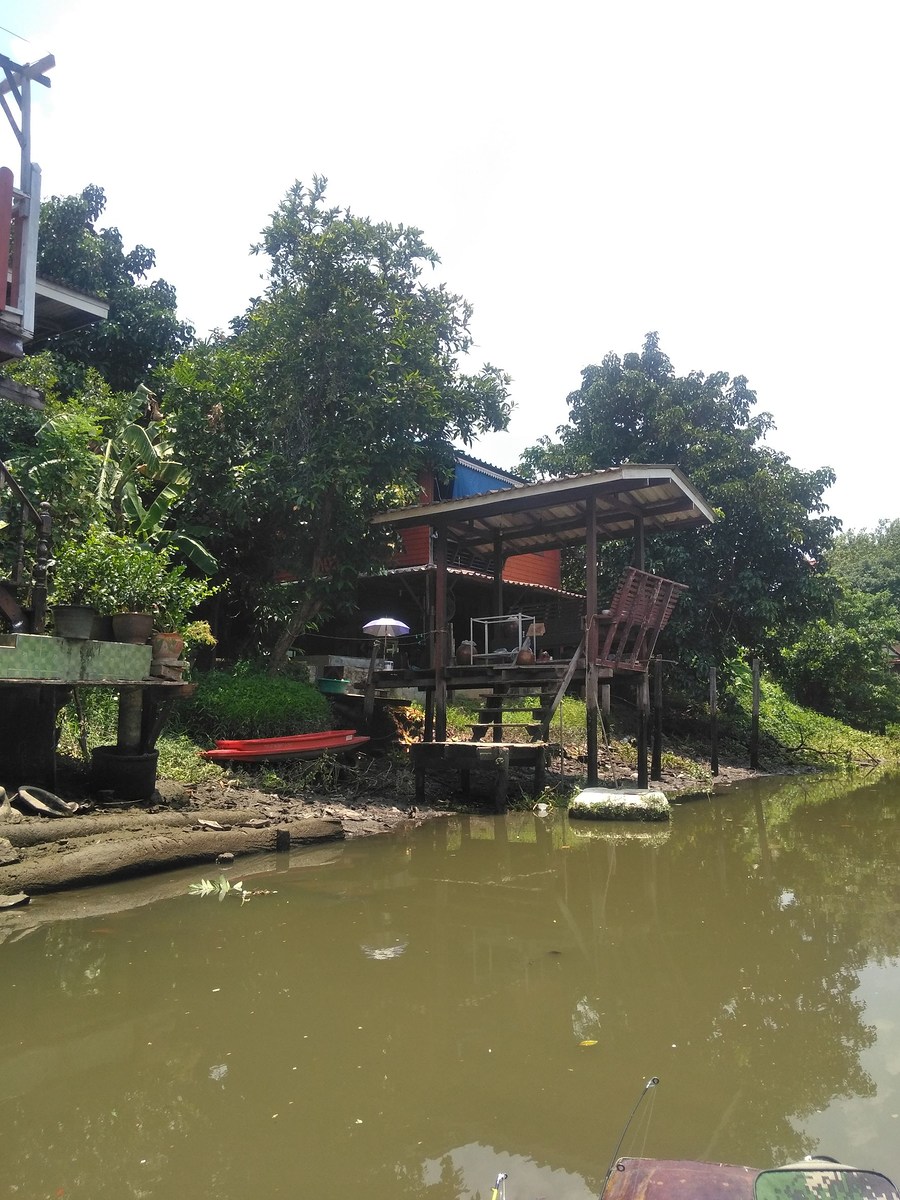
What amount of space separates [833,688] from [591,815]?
1804 cm

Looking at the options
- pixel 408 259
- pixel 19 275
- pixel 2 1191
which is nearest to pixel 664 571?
pixel 408 259

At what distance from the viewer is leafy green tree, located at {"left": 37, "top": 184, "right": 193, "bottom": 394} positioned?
17953 millimetres

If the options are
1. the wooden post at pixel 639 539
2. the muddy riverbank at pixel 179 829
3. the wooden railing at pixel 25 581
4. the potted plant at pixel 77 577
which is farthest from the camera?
the wooden post at pixel 639 539

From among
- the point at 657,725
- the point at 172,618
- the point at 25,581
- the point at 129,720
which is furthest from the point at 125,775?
the point at 657,725

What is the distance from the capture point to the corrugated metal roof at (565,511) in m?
11.2

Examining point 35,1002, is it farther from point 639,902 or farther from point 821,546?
point 821,546

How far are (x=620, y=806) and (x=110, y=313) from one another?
15416 millimetres

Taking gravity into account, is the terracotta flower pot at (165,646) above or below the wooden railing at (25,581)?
below

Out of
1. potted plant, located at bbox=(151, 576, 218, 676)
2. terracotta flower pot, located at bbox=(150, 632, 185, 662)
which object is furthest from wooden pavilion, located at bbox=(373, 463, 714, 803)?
terracotta flower pot, located at bbox=(150, 632, 185, 662)

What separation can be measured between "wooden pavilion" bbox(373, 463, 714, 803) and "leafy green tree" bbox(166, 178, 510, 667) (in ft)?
3.44

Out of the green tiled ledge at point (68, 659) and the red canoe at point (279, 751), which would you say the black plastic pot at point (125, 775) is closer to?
the green tiled ledge at point (68, 659)

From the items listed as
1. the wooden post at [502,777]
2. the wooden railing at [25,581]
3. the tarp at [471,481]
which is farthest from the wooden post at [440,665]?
the wooden railing at [25,581]

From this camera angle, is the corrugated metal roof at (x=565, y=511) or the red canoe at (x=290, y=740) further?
the corrugated metal roof at (x=565, y=511)

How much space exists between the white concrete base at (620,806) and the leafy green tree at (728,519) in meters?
8.89
